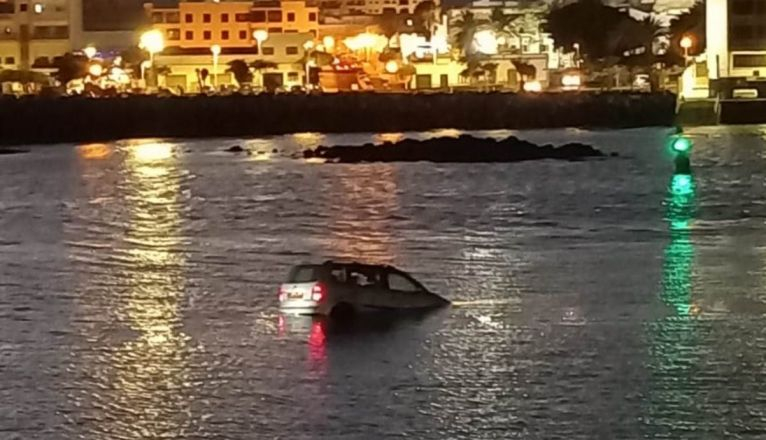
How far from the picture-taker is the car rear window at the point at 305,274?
2578cm

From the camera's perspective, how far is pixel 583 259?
111 feet

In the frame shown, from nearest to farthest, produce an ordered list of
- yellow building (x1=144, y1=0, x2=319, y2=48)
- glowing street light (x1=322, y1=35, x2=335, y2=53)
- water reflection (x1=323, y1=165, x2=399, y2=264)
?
water reflection (x1=323, y1=165, x2=399, y2=264) → glowing street light (x1=322, y1=35, x2=335, y2=53) → yellow building (x1=144, y1=0, x2=319, y2=48)

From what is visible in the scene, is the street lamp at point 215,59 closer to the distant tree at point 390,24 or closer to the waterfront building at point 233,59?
the waterfront building at point 233,59

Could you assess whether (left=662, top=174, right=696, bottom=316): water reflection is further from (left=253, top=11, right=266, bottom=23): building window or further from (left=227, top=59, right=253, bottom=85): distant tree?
(left=253, top=11, right=266, bottom=23): building window

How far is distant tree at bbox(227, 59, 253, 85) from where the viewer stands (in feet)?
441

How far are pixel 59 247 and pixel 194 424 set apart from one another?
22669mm

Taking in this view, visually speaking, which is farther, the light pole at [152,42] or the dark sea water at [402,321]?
the light pole at [152,42]

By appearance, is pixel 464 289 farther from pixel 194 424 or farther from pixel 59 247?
pixel 59 247

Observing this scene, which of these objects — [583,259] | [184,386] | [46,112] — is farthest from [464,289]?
[46,112]

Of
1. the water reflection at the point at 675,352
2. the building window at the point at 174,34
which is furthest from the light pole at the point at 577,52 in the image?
the water reflection at the point at 675,352

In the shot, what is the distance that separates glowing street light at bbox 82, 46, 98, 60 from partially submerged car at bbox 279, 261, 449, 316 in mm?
109278

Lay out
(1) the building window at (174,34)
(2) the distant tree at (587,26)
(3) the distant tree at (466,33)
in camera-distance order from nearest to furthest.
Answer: (2) the distant tree at (587,26) < (3) the distant tree at (466,33) < (1) the building window at (174,34)

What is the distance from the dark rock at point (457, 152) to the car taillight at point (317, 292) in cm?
4905

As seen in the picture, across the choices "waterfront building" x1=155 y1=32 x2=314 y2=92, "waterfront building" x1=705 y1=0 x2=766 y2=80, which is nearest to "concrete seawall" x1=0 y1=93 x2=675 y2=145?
"waterfront building" x1=705 y1=0 x2=766 y2=80
